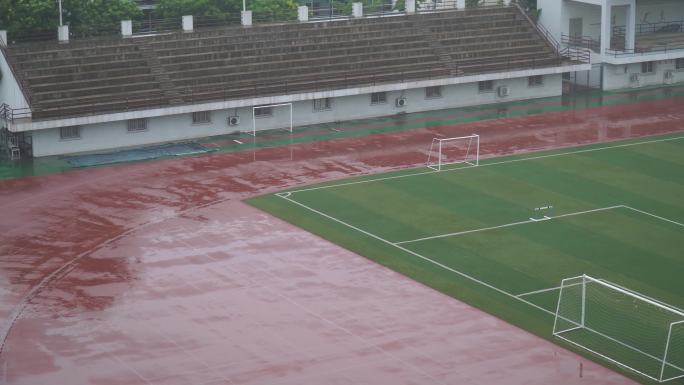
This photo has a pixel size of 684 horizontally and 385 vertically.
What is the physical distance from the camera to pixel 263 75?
2167 inches

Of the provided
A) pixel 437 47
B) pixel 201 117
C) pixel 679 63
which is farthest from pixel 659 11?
pixel 201 117

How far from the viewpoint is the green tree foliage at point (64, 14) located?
53.2 meters

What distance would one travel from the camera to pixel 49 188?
4500cm

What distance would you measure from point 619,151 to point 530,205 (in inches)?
368

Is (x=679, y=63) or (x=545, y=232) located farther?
(x=679, y=63)

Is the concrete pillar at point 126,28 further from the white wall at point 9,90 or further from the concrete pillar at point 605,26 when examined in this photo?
the concrete pillar at point 605,26

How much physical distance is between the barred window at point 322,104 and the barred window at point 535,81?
11.3 meters

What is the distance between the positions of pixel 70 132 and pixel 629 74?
29.7 meters

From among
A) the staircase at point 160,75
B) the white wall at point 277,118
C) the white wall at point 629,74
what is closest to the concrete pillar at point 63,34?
the staircase at point 160,75

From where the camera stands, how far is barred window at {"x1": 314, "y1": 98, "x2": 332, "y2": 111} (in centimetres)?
5544

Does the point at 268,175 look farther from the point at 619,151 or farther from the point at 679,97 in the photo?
the point at 679,97

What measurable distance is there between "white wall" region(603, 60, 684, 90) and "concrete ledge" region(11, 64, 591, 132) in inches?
90.3

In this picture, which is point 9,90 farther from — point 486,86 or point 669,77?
point 669,77

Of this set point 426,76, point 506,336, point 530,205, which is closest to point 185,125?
point 426,76
